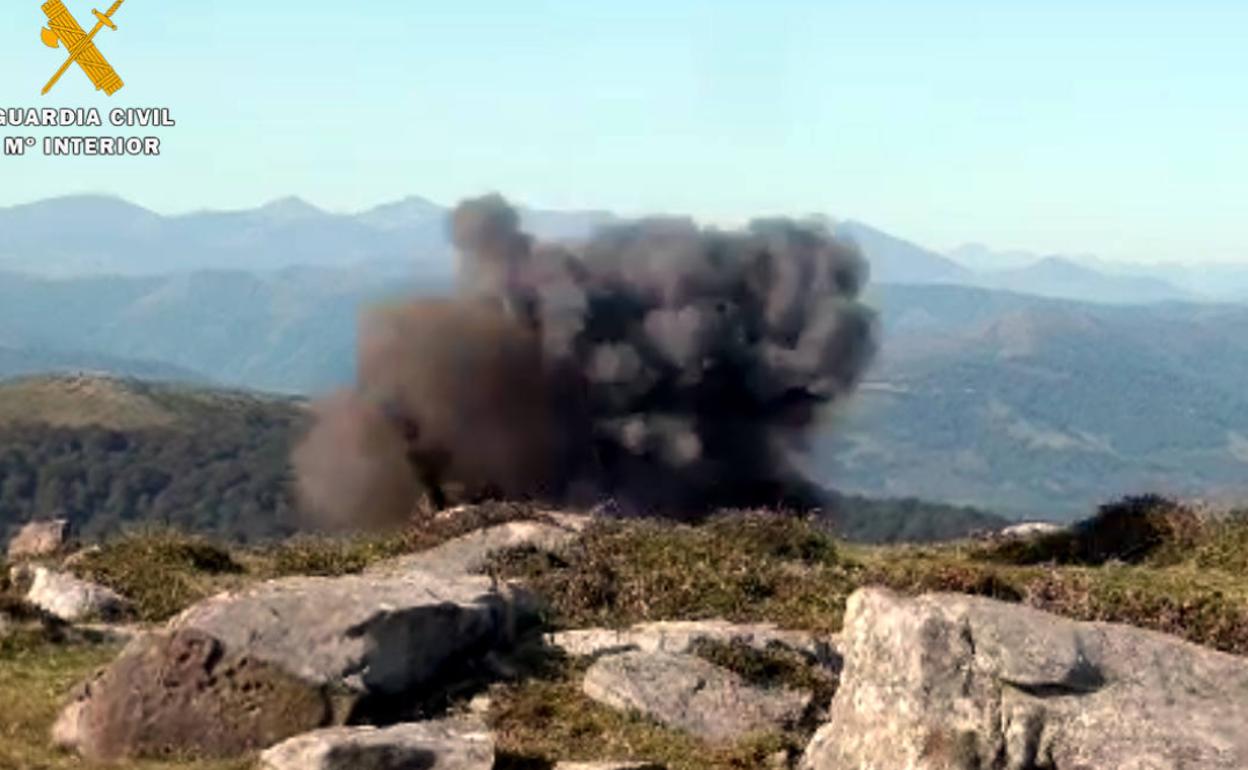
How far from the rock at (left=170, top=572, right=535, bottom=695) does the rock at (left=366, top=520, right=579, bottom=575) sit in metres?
8.04

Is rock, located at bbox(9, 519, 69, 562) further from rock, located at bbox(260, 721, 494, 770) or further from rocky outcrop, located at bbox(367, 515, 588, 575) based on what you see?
rock, located at bbox(260, 721, 494, 770)

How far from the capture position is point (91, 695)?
19.5 meters

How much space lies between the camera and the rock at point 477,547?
29.7 meters

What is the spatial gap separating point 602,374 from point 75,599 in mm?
40455

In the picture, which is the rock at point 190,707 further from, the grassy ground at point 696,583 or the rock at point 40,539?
the rock at point 40,539

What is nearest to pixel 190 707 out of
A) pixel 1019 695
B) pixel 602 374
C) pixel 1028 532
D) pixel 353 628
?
pixel 353 628

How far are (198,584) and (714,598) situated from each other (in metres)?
10.9

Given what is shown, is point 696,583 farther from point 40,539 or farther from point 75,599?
point 40,539

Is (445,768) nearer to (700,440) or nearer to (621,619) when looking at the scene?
(621,619)

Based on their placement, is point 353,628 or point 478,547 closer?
point 353,628

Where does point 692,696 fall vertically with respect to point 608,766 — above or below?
below

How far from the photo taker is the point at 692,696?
65.9 feet

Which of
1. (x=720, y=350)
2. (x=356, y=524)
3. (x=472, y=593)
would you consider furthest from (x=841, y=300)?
(x=472, y=593)

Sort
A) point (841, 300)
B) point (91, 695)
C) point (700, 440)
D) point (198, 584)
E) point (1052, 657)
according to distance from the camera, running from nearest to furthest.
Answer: point (1052, 657) → point (91, 695) → point (198, 584) → point (700, 440) → point (841, 300)
